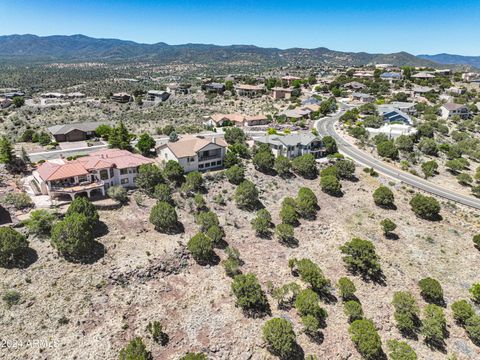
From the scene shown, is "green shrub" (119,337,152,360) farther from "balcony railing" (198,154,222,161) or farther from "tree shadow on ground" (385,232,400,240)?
"tree shadow on ground" (385,232,400,240)

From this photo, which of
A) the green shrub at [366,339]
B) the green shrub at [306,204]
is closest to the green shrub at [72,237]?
the green shrub at [366,339]

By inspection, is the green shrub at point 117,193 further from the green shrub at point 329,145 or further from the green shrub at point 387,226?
the green shrub at point 329,145

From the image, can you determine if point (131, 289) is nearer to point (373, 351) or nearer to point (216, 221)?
point (216, 221)

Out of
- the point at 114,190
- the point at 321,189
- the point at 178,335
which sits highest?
the point at 114,190

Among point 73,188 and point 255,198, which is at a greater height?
point 73,188

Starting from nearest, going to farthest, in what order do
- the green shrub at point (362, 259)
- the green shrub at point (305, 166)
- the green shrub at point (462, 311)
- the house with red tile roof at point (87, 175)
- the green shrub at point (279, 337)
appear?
the green shrub at point (279, 337), the green shrub at point (462, 311), the green shrub at point (362, 259), the house with red tile roof at point (87, 175), the green shrub at point (305, 166)

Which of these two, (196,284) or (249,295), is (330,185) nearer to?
(249,295)

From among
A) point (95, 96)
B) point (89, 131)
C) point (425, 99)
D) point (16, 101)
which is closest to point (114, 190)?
point (89, 131)
